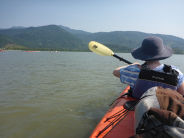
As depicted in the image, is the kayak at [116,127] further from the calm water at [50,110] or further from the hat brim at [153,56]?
the calm water at [50,110]

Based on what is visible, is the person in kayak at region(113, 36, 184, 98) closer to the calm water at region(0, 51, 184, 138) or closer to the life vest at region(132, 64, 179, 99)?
the life vest at region(132, 64, 179, 99)

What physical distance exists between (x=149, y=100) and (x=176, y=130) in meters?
0.36

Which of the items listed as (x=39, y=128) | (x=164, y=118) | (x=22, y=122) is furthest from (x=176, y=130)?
(x=22, y=122)

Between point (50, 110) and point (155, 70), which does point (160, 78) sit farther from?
point (50, 110)

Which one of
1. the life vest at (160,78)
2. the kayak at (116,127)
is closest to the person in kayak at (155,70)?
Answer: the life vest at (160,78)

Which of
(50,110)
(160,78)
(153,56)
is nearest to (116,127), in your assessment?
(160,78)

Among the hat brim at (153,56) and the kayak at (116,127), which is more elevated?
the hat brim at (153,56)

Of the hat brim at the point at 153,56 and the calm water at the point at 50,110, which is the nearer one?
the hat brim at the point at 153,56

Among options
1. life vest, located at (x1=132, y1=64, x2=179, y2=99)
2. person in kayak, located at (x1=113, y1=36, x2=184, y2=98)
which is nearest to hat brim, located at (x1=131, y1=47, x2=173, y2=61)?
person in kayak, located at (x1=113, y1=36, x2=184, y2=98)

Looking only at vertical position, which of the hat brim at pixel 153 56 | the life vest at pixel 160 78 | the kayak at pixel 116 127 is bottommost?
the kayak at pixel 116 127

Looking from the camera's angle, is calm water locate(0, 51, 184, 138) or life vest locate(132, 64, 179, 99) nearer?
life vest locate(132, 64, 179, 99)

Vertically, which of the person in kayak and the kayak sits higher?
the person in kayak

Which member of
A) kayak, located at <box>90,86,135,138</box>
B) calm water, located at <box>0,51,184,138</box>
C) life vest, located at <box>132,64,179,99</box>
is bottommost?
calm water, located at <box>0,51,184,138</box>

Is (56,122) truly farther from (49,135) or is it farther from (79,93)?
Result: (79,93)
